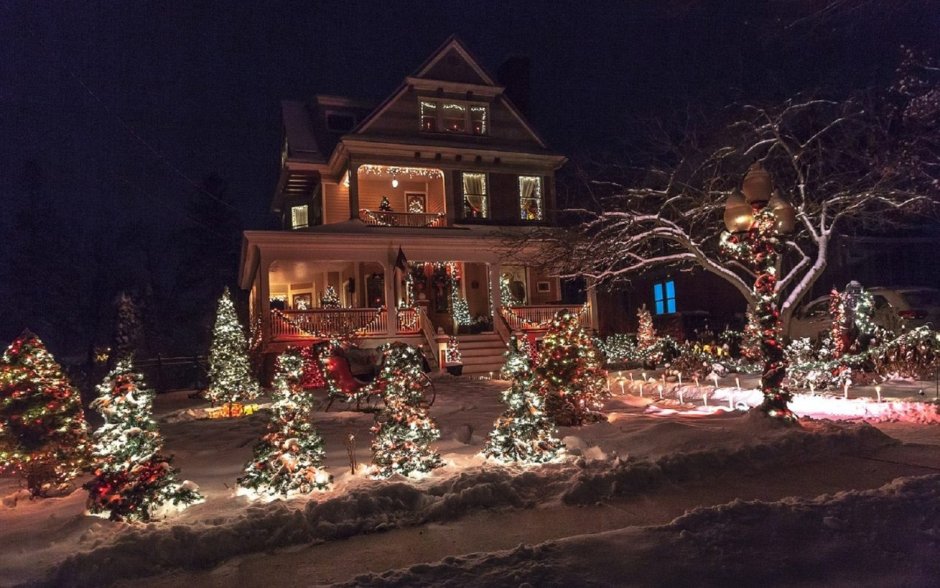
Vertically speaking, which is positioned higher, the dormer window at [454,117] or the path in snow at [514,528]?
the dormer window at [454,117]

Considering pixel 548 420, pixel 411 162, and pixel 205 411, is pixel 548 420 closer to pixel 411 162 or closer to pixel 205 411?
pixel 205 411

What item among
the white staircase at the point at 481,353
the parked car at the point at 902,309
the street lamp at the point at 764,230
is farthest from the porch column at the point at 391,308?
the street lamp at the point at 764,230

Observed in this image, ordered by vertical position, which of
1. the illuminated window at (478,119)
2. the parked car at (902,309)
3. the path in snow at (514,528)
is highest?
the illuminated window at (478,119)

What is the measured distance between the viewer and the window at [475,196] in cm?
2400

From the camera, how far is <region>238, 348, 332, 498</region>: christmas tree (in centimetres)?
610

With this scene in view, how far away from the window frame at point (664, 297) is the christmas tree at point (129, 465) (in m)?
25.9

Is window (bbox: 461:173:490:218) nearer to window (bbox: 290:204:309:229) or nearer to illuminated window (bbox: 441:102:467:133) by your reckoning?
illuminated window (bbox: 441:102:467:133)

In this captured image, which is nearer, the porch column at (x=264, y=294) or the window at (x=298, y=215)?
the porch column at (x=264, y=294)

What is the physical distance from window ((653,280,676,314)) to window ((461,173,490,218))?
34.4 feet

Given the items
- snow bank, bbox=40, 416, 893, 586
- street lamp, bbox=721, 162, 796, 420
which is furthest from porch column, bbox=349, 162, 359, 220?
snow bank, bbox=40, 416, 893, 586

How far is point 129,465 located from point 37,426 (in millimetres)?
2156

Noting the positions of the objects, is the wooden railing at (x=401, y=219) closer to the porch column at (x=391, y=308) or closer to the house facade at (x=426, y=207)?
the house facade at (x=426, y=207)

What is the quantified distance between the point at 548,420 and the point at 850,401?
5.70 meters

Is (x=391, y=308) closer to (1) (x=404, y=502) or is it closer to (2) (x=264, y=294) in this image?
(2) (x=264, y=294)
